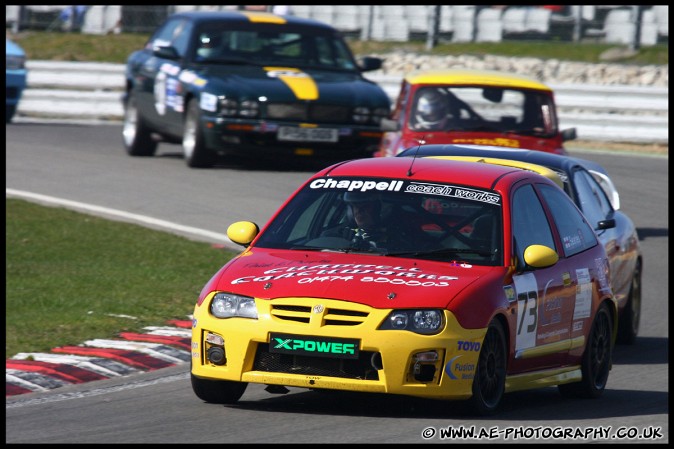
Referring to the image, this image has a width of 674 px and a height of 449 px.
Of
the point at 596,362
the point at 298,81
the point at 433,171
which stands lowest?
the point at 596,362

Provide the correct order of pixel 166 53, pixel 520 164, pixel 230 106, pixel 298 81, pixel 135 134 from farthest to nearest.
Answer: pixel 135 134 → pixel 166 53 → pixel 298 81 → pixel 230 106 → pixel 520 164

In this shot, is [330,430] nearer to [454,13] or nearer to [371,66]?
[371,66]

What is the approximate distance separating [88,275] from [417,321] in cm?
500

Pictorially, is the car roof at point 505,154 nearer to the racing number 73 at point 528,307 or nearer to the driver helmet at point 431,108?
the racing number 73 at point 528,307

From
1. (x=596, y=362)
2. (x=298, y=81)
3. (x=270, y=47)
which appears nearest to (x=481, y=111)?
(x=298, y=81)

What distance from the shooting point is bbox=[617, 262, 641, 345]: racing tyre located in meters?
10.7

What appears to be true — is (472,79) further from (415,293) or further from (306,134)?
(415,293)

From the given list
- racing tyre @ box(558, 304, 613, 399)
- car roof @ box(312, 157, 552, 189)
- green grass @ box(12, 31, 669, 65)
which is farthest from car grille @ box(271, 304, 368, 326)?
green grass @ box(12, 31, 669, 65)

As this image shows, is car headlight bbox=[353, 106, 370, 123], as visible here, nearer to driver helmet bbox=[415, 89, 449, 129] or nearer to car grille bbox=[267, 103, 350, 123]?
car grille bbox=[267, 103, 350, 123]

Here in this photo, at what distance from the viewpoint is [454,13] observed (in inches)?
1162

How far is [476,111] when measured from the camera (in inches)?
615

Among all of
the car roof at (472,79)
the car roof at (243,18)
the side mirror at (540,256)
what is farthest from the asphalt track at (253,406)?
the car roof at (243,18)

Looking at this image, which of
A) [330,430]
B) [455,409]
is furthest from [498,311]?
[330,430]

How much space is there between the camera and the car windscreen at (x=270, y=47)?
18.3 meters
